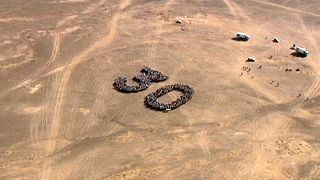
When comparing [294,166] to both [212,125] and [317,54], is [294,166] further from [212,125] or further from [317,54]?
[317,54]

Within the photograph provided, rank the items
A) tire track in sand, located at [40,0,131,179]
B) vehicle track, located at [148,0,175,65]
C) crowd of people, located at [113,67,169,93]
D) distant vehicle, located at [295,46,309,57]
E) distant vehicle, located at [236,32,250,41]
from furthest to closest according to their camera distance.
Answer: distant vehicle, located at [236,32,250,41]
distant vehicle, located at [295,46,309,57]
vehicle track, located at [148,0,175,65]
crowd of people, located at [113,67,169,93]
tire track in sand, located at [40,0,131,179]

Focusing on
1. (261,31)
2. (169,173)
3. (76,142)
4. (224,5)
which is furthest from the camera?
(224,5)

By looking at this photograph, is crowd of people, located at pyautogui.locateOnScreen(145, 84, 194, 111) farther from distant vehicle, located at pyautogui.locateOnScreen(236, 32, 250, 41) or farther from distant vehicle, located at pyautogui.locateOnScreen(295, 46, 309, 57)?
distant vehicle, located at pyautogui.locateOnScreen(295, 46, 309, 57)

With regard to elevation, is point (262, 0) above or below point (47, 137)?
above

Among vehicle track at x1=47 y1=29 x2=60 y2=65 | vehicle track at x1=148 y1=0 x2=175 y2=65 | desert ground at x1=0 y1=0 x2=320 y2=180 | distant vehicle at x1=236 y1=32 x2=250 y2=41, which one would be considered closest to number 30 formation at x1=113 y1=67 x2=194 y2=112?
desert ground at x1=0 y1=0 x2=320 y2=180

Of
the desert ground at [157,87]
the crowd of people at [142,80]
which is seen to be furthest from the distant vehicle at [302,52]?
the crowd of people at [142,80]

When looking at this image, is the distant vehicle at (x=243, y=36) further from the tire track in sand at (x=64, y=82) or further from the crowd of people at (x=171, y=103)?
the tire track in sand at (x=64, y=82)

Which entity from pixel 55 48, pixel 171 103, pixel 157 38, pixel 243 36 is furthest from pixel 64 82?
pixel 243 36

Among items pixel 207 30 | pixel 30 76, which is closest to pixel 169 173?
pixel 30 76

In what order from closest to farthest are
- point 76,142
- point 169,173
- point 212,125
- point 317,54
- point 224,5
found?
point 169,173 < point 76,142 < point 212,125 < point 317,54 < point 224,5
